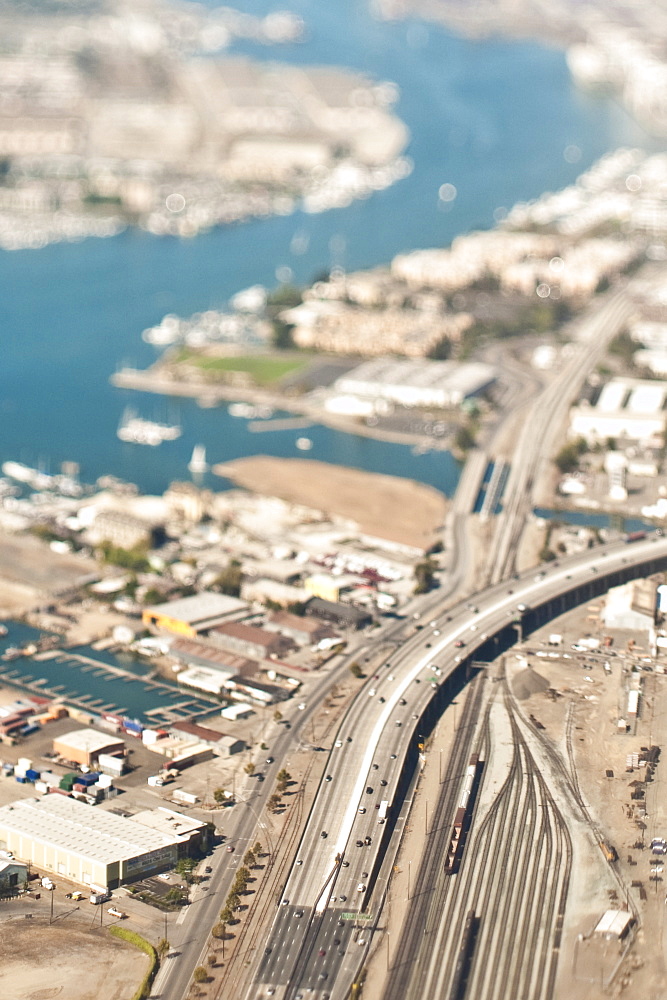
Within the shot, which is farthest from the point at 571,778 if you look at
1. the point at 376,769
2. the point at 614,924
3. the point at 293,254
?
the point at 293,254

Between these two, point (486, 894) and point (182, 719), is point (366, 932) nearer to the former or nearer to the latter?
point (486, 894)

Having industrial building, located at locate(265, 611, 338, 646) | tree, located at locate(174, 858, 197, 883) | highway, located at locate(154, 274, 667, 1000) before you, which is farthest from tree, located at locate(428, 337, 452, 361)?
tree, located at locate(174, 858, 197, 883)

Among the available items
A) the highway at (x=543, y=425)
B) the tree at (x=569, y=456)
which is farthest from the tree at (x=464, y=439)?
the tree at (x=569, y=456)

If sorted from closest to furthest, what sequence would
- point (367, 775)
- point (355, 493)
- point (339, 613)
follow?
point (367, 775) < point (339, 613) < point (355, 493)

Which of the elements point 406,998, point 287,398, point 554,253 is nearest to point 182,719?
point 406,998

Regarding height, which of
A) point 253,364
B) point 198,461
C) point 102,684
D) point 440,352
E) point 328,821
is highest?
point 440,352

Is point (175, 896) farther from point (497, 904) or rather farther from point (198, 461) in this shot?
point (198, 461)
